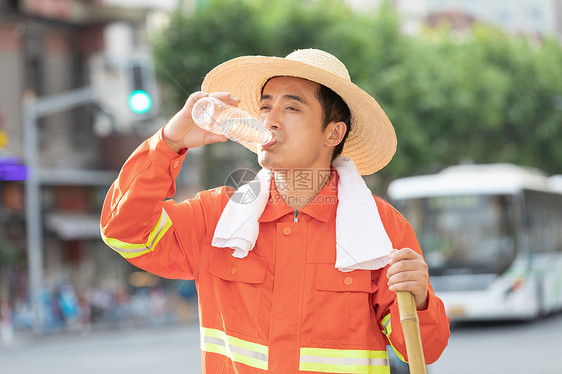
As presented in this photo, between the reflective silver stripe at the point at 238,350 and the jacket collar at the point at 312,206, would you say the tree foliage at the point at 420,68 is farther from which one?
the reflective silver stripe at the point at 238,350

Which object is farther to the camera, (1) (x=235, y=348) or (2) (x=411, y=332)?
(1) (x=235, y=348)

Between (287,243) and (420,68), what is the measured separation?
29.3 meters

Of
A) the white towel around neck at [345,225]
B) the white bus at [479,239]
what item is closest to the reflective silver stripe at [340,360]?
the white towel around neck at [345,225]

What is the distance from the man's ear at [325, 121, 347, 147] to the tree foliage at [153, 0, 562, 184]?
46.8ft

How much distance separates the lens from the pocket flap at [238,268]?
116 inches

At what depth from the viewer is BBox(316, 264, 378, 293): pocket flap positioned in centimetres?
290

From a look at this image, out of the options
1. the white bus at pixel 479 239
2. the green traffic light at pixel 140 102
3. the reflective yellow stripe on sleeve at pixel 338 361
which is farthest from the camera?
the white bus at pixel 479 239

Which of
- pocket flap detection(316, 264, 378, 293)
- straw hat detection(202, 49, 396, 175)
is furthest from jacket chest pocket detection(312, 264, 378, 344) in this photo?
straw hat detection(202, 49, 396, 175)

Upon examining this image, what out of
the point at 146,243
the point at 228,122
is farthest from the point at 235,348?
the point at 228,122

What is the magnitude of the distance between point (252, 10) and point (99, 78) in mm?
8191

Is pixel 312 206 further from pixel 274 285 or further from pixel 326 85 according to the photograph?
pixel 326 85

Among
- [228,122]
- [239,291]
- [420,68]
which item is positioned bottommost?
[239,291]

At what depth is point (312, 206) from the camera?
10.0 feet

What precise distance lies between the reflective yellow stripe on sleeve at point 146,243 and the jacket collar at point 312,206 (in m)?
0.34
